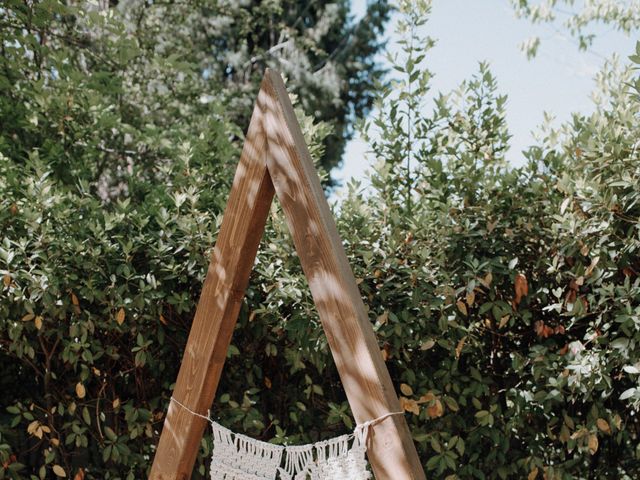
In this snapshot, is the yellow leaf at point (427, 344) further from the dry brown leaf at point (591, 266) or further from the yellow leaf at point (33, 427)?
the yellow leaf at point (33, 427)

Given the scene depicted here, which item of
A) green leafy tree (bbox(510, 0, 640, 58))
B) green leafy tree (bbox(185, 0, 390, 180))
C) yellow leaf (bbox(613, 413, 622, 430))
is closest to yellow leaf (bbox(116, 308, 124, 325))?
yellow leaf (bbox(613, 413, 622, 430))

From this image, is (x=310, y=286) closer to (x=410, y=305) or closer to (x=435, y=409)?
(x=410, y=305)

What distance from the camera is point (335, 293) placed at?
80.4 inches

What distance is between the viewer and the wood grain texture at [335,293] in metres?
1.93

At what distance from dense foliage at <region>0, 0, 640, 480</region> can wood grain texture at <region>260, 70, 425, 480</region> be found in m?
0.79

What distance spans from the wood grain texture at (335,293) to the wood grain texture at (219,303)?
0.10 meters

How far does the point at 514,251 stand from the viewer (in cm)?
295

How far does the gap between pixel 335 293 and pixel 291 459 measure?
579 mm

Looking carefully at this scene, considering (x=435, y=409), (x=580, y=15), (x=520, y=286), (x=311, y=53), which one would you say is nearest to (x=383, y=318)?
(x=435, y=409)

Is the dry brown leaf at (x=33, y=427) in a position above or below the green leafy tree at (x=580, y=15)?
below

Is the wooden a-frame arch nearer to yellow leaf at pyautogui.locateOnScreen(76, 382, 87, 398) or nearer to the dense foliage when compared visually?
the dense foliage

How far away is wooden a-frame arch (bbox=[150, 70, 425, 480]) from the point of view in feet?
6.40

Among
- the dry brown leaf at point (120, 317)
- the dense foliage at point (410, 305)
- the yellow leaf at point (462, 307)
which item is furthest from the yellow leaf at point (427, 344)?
the dry brown leaf at point (120, 317)

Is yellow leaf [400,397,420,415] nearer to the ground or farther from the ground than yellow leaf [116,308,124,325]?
nearer to the ground
